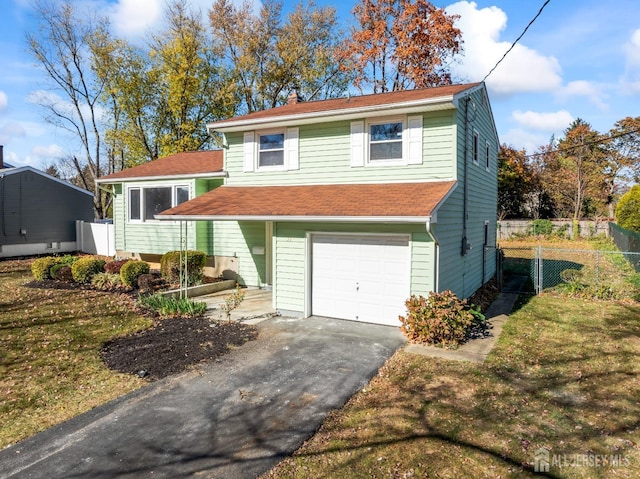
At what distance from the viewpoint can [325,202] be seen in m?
10.0

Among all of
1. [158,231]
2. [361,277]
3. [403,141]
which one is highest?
[403,141]

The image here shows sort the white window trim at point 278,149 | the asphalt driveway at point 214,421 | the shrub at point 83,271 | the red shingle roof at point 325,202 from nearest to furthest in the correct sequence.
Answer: the asphalt driveway at point 214,421 → the red shingle roof at point 325,202 → the white window trim at point 278,149 → the shrub at point 83,271

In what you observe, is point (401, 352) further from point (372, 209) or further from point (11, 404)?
point (11, 404)

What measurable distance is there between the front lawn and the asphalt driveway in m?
0.39

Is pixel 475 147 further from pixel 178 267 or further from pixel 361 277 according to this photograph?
pixel 178 267

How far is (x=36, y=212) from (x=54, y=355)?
1880cm

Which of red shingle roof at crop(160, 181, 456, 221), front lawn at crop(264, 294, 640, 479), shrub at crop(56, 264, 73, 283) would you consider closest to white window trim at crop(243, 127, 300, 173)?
red shingle roof at crop(160, 181, 456, 221)

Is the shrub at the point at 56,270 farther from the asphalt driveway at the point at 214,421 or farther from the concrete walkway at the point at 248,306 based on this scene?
the asphalt driveway at the point at 214,421

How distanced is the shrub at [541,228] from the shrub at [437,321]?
26539 millimetres

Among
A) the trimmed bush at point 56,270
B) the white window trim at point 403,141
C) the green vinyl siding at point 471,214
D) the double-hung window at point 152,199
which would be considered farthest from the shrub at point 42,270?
the green vinyl siding at point 471,214

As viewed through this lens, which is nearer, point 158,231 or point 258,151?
point 258,151

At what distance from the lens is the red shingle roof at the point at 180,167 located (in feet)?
48.7

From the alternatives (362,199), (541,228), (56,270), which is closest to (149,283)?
(56,270)

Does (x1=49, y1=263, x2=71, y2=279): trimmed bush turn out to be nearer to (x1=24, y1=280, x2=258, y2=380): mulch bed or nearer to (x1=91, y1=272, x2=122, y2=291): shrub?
(x1=91, y1=272, x2=122, y2=291): shrub
